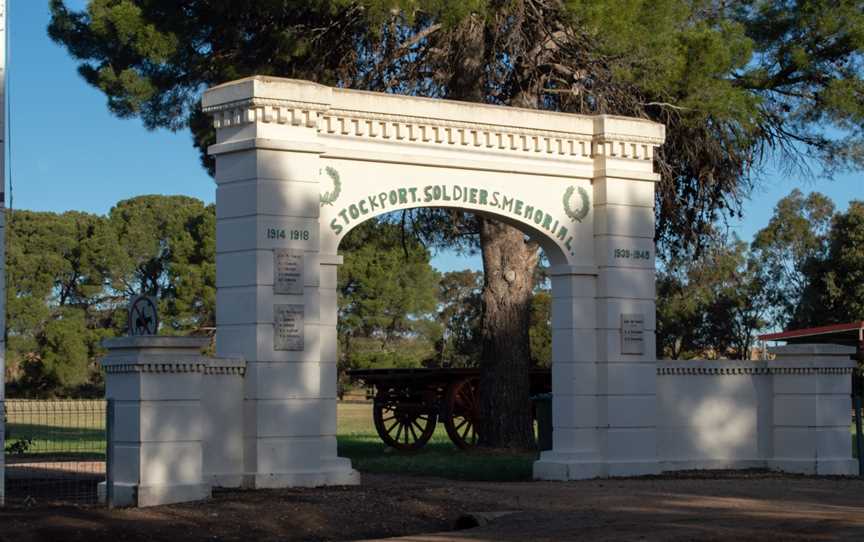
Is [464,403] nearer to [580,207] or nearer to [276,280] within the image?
[580,207]

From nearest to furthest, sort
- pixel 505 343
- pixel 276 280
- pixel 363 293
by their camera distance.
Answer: pixel 276 280 → pixel 505 343 → pixel 363 293

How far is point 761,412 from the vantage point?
2047cm

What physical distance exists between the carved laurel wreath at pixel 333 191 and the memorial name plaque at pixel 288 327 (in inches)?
52.4

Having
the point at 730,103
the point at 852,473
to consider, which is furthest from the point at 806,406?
the point at 730,103

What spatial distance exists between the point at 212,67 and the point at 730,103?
340 inches

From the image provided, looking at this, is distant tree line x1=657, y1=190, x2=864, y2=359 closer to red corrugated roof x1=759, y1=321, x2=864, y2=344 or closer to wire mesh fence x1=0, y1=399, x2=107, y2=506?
red corrugated roof x1=759, y1=321, x2=864, y2=344

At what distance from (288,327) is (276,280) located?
1.84ft

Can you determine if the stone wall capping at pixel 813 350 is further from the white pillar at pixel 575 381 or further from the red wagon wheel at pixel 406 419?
the red wagon wheel at pixel 406 419

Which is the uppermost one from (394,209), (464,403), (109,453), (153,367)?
(394,209)

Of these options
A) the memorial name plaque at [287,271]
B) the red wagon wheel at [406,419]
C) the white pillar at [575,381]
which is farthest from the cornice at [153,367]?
the red wagon wheel at [406,419]

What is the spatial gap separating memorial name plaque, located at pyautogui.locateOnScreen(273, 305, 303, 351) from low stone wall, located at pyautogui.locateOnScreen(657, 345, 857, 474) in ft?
17.7

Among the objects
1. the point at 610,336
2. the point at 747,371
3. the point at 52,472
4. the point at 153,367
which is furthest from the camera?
the point at 52,472

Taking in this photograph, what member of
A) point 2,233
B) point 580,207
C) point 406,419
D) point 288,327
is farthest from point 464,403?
point 2,233

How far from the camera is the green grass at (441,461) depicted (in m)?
20.2
